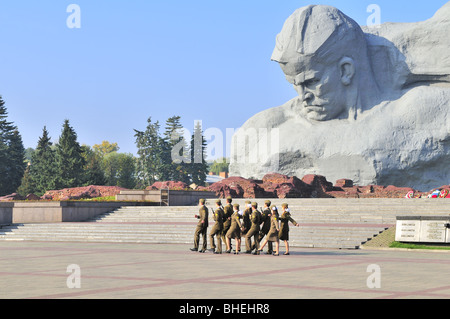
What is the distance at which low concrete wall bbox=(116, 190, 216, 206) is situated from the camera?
30.8m

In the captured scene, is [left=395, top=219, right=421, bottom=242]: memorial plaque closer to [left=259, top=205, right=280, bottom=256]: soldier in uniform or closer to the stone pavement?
the stone pavement

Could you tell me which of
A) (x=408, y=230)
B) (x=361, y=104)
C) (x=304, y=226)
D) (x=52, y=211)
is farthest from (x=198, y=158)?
(x=408, y=230)

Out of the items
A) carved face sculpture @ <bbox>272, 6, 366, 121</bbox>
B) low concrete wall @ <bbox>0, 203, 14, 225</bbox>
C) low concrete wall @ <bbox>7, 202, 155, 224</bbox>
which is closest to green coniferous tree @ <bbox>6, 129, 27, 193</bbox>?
carved face sculpture @ <bbox>272, 6, 366, 121</bbox>

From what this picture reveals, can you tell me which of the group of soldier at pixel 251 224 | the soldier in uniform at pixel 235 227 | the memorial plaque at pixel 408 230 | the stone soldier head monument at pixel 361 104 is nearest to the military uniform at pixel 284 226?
the group of soldier at pixel 251 224

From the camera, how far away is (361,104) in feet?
142

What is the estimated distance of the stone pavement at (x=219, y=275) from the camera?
8.70 meters

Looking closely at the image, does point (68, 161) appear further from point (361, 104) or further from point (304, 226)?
point (304, 226)

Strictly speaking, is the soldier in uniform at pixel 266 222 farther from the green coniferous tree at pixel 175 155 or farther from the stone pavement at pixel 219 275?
the green coniferous tree at pixel 175 155

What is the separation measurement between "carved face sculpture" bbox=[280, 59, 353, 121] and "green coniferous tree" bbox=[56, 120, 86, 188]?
20.4 meters

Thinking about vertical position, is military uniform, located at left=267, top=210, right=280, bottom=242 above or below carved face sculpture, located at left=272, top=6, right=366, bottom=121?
below

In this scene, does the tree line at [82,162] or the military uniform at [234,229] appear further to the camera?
the tree line at [82,162]

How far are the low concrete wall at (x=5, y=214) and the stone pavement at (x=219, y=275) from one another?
959 centimetres

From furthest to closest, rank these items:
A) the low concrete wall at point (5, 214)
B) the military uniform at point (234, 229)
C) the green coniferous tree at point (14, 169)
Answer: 1. the green coniferous tree at point (14, 169)
2. the low concrete wall at point (5, 214)
3. the military uniform at point (234, 229)

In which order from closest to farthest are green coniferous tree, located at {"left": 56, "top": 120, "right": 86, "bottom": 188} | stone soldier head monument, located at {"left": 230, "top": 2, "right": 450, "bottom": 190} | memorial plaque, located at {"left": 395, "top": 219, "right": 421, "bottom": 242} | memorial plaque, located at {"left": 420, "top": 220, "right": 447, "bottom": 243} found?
memorial plaque, located at {"left": 420, "top": 220, "right": 447, "bottom": 243}
memorial plaque, located at {"left": 395, "top": 219, "right": 421, "bottom": 242}
stone soldier head monument, located at {"left": 230, "top": 2, "right": 450, "bottom": 190}
green coniferous tree, located at {"left": 56, "top": 120, "right": 86, "bottom": 188}
